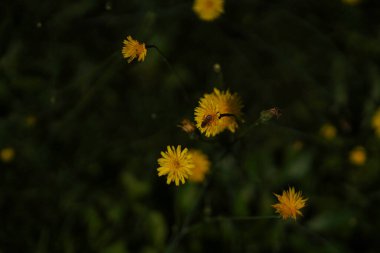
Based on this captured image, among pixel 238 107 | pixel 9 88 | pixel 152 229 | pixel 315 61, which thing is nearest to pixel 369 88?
pixel 315 61

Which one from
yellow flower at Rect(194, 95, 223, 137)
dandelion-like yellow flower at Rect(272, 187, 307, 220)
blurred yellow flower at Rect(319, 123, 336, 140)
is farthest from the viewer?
blurred yellow flower at Rect(319, 123, 336, 140)

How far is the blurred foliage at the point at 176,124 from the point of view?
7.93 ft

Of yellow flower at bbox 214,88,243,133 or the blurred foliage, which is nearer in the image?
yellow flower at bbox 214,88,243,133

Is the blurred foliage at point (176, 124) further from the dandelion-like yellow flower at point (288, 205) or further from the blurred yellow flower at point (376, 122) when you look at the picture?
the dandelion-like yellow flower at point (288, 205)

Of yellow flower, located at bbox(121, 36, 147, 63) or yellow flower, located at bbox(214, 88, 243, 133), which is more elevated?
yellow flower, located at bbox(214, 88, 243, 133)

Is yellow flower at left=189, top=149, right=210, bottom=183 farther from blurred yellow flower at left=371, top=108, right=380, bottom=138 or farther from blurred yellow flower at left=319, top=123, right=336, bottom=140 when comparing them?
blurred yellow flower at left=371, top=108, right=380, bottom=138

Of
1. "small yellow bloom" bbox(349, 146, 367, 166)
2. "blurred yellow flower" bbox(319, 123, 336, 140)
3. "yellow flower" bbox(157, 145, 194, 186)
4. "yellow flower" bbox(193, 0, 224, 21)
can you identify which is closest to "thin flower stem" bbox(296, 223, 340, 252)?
"small yellow bloom" bbox(349, 146, 367, 166)

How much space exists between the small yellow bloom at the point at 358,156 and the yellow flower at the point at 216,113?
1.27m

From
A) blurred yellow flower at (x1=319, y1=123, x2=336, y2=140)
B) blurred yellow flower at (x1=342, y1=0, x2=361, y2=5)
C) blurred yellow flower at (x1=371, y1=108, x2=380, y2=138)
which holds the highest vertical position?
blurred yellow flower at (x1=342, y1=0, x2=361, y2=5)

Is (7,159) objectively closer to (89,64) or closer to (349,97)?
(89,64)

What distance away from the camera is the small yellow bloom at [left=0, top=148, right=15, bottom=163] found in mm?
2654

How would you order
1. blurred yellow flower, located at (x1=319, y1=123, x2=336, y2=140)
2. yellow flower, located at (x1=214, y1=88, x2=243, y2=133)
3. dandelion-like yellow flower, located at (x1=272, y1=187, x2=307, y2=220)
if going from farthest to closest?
A: blurred yellow flower, located at (x1=319, y1=123, x2=336, y2=140)
yellow flower, located at (x1=214, y1=88, x2=243, y2=133)
dandelion-like yellow flower, located at (x1=272, y1=187, x2=307, y2=220)

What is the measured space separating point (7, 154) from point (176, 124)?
42.1 inches

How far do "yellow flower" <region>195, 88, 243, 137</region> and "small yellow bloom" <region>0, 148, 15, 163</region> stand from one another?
144 cm
